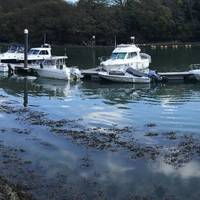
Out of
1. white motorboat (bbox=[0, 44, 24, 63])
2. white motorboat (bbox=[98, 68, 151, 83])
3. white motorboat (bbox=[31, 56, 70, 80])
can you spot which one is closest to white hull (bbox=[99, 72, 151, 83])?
white motorboat (bbox=[98, 68, 151, 83])

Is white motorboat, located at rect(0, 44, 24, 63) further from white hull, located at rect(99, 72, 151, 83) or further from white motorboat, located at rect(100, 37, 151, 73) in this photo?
white hull, located at rect(99, 72, 151, 83)

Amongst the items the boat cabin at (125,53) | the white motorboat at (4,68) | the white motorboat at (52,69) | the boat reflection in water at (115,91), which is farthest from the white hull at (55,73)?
the boat cabin at (125,53)

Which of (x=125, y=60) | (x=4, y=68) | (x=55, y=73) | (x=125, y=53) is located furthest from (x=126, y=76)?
(x=4, y=68)

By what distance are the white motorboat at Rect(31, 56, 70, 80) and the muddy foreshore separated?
1698 centimetres

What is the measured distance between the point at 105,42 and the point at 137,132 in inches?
3652

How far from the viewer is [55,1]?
124m

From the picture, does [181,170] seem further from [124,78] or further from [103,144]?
[124,78]

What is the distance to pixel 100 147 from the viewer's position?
17.4m

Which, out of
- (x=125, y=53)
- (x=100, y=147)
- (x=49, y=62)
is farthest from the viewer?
(x=125, y=53)

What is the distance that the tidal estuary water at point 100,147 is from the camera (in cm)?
1298

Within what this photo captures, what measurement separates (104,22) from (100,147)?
98.0 m

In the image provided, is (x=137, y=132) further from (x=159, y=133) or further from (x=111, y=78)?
(x=111, y=78)

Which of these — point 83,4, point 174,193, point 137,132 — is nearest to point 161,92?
point 137,132

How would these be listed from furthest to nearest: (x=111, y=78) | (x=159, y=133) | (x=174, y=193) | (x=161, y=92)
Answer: (x=111, y=78) → (x=161, y=92) → (x=159, y=133) → (x=174, y=193)
